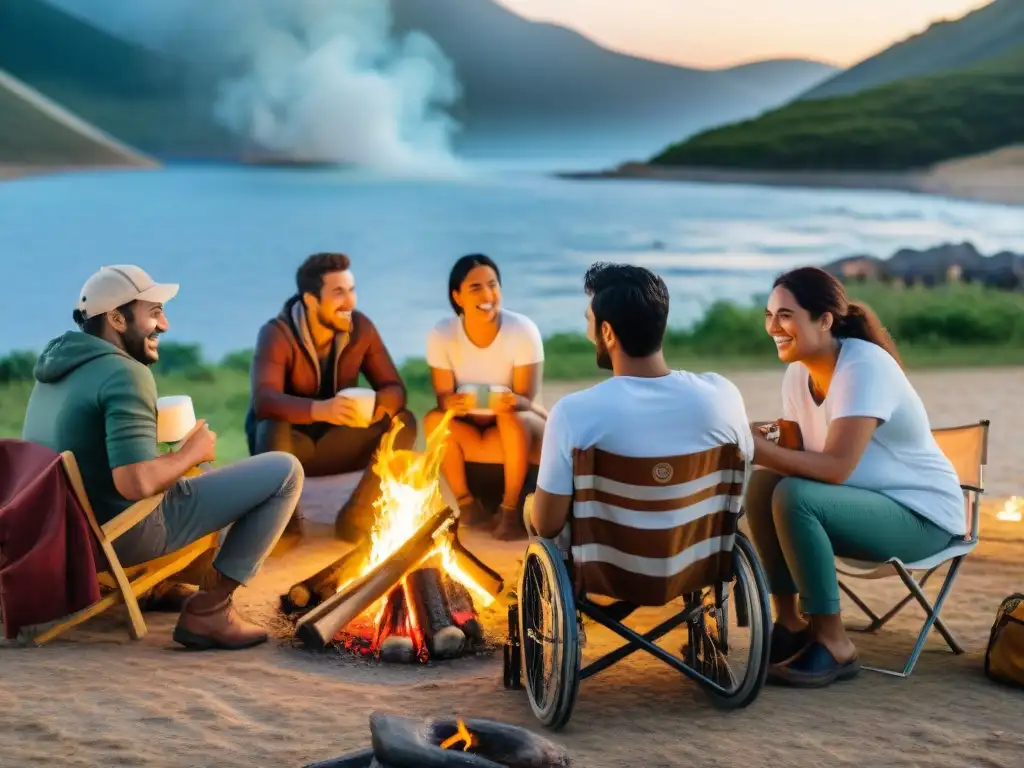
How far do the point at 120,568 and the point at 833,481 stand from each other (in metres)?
2.14

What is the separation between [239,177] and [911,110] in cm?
800

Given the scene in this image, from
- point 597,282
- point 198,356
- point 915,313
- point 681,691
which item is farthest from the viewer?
point 915,313

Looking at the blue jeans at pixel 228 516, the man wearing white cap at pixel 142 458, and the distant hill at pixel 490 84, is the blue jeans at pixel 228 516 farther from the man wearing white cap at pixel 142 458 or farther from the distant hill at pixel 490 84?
the distant hill at pixel 490 84

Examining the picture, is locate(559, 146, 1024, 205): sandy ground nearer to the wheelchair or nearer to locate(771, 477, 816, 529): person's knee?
locate(771, 477, 816, 529): person's knee

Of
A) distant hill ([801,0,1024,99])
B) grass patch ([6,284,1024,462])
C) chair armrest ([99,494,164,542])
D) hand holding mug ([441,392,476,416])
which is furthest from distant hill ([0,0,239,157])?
chair armrest ([99,494,164,542])

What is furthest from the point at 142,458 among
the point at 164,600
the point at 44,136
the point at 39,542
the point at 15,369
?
the point at 44,136

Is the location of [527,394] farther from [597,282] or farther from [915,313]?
[915,313]

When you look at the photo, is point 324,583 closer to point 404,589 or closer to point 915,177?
point 404,589

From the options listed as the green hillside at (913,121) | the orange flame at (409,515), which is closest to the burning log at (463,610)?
the orange flame at (409,515)

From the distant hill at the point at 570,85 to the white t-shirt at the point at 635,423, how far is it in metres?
12.3

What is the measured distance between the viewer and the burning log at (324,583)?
438 cm

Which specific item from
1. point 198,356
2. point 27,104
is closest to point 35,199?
point 27,104

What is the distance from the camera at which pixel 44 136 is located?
14.1 m

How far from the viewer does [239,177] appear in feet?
48.3
